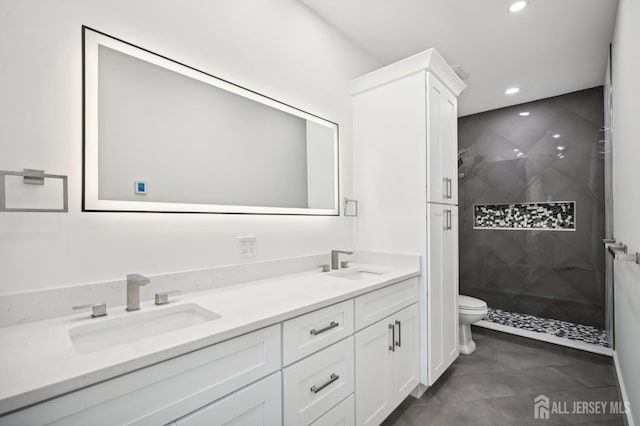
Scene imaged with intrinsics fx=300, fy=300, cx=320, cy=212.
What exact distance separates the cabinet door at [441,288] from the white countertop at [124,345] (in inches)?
29.2

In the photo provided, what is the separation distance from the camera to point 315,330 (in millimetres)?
1229

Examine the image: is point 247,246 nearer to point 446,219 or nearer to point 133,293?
point 133,293

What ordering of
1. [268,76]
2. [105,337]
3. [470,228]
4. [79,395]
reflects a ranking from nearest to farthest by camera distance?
[79,395], [105,337], [268,76], [470,228]

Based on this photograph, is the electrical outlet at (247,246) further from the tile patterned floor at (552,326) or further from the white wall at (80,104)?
the tile patterned floor at (552,326)

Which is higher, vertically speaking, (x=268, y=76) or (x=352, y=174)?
(x=268, y=76)

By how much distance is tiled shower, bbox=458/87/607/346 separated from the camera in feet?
10.2

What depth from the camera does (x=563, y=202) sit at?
128 inches

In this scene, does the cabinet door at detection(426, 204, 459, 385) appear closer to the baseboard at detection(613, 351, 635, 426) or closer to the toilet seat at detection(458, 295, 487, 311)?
the toilet seat at detection(458, 295, 487, 311)

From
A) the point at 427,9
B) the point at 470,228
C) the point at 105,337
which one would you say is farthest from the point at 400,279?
the point at 470,228

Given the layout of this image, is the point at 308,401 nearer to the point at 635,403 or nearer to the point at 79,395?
the point at 79,395


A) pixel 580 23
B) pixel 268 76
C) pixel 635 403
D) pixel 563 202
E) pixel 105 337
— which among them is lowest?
pixel 635 403

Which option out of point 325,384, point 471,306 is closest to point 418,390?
point 471,306

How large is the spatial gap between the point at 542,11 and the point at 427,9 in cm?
78

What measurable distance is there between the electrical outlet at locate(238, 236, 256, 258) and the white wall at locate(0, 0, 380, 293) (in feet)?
0.15
